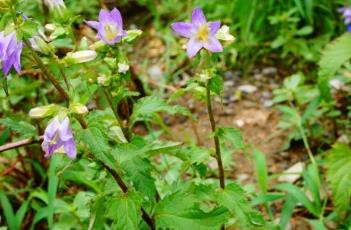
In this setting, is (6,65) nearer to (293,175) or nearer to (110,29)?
(110,29)

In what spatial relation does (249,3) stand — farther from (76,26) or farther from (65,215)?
(65,215)

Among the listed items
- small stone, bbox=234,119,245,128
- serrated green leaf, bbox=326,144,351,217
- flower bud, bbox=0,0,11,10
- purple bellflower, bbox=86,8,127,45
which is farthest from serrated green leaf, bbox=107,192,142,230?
small stone, bbox=234,119,245,128

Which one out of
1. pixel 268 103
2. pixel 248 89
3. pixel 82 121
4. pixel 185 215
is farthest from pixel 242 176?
pixel 82 121

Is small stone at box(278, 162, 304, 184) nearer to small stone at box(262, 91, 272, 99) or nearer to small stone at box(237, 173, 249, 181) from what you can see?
small stone at box(237, 173, 249, 181)

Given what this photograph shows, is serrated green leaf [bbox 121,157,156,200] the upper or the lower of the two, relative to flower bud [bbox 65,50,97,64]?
lower

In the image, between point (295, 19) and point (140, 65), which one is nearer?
point (295, 19)

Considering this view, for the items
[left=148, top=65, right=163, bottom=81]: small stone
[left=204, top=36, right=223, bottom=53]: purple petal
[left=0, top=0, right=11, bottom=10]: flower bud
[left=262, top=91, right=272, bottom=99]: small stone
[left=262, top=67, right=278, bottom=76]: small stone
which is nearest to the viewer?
[left=0, top=0, right=11, bottom=10]: flower bud

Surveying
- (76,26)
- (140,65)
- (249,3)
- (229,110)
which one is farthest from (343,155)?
(76,26)
